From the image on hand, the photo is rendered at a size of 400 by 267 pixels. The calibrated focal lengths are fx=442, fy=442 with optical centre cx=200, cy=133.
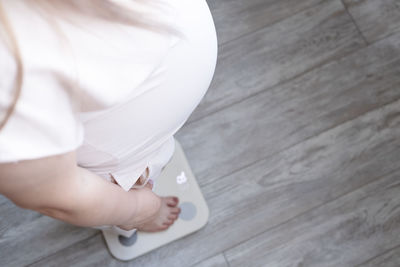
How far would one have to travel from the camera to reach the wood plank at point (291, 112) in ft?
3.82

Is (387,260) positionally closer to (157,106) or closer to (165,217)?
(165,217)

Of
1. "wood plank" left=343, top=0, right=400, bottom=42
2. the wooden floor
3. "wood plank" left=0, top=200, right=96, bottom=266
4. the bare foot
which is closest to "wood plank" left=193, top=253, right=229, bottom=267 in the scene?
the wooden floor

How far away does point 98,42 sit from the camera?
0.39 metres

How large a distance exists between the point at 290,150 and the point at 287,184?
0.09 metres

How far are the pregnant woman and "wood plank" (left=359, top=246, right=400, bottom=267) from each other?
2.36 ft

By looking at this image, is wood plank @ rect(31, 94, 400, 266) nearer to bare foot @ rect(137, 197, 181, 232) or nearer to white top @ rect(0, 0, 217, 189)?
bare foot @ rect(137, 197, 181, 232)

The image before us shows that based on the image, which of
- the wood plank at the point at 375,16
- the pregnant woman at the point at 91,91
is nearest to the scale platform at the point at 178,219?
the pregnant woman at the point at 91,91

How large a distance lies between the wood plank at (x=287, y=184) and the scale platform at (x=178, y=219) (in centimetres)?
3

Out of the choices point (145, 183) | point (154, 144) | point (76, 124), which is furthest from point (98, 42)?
point (145, 183)

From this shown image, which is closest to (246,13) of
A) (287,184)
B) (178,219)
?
(287,184)

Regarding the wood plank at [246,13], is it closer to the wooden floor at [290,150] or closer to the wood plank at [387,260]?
the wooden floor at [290,150]

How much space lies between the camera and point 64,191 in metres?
0.44

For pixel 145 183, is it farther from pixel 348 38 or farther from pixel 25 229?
pixel 348 38

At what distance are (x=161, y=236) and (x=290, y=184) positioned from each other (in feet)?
1.17
